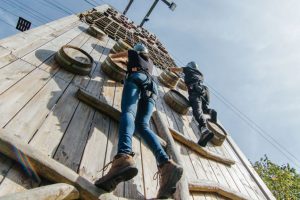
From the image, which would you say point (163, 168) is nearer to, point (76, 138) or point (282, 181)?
point (76, 138)

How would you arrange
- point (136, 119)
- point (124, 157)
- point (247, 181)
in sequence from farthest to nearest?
point (247, 181) < point (136, 119) < point (124, 157)

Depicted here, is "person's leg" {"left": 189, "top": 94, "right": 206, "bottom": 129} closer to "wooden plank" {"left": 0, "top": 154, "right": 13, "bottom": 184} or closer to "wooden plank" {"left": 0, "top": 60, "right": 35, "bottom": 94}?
"wooden plank" {"left": 0, "top": 60, "right": 35, "bottom": 94}

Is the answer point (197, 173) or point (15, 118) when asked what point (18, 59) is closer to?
point (15, 118)

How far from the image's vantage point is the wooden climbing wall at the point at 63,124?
274 centimetres

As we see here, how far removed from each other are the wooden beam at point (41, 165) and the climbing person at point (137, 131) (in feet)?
0.45

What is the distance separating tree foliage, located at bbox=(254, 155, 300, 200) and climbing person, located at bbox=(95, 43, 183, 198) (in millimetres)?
19130

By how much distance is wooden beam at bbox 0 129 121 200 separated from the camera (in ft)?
7.29

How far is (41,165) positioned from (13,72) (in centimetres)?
178

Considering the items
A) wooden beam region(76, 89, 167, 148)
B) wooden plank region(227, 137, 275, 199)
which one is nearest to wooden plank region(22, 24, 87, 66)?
wooden beam region(76, 89, 167, 148)

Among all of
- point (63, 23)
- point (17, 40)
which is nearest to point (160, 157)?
point (17, 40)

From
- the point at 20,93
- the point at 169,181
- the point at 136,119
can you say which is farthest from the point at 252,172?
the point at 20,93

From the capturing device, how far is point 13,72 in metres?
3.59

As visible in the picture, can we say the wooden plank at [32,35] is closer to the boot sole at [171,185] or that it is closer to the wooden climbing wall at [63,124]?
the wooden climbing wall at [63,124]

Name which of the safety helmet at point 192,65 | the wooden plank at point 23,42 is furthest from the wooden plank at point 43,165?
the safety helmet at point 192,65
